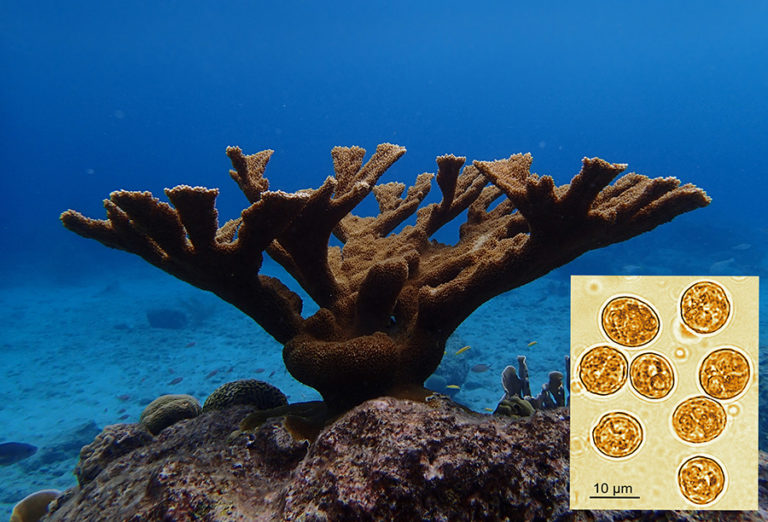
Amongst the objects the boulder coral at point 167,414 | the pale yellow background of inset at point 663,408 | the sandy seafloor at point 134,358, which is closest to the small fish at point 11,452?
the sandy seafloor at point 134,358

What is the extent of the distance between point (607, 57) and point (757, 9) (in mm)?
33776

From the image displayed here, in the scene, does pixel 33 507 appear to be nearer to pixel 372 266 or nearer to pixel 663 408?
pixel 372 266

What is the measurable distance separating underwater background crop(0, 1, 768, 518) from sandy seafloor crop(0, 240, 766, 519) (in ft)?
0.54

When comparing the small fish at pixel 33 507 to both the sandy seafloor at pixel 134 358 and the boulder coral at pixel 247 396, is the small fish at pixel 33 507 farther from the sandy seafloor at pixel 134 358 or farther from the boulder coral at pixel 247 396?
the sandy seafloor at pixel 134 358

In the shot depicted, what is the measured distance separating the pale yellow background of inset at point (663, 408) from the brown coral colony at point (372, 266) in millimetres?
706

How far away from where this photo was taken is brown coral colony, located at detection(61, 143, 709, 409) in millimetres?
2090

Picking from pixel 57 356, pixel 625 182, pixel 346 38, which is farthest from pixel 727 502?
pixel 346 38

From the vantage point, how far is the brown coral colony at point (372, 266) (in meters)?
2.09

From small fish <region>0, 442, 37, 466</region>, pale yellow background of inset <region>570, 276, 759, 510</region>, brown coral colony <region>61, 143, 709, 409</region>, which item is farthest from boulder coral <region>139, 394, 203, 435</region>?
small fish <region>0, 442, 37, 466</region>

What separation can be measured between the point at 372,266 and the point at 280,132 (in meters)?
124

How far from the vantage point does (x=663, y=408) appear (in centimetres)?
149

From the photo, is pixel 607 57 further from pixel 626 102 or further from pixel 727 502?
pixel 727 502

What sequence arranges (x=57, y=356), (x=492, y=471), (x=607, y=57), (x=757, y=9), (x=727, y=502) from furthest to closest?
1. (x=607, y=57)
2. (x=757, y=9)
3. (x=57, y=356)
4. (x=492, y=471)
5. (x=727, y=502)

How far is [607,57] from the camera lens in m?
120
